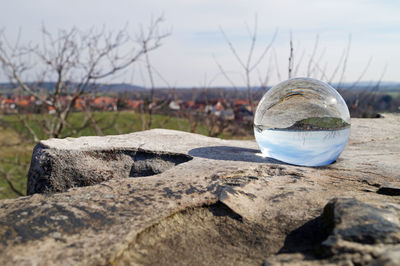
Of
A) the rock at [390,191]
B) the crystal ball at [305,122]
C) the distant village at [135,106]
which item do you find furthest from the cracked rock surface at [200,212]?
Result: the distant village at [135,106]

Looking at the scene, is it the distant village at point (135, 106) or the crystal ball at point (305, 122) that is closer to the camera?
the crystal ball at point (305, 122)

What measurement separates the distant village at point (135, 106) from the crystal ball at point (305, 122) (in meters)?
4.80

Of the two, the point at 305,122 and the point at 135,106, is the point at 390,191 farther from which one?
the point at 135,106

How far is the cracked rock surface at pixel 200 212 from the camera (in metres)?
1.24

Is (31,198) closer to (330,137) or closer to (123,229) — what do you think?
(123,229)

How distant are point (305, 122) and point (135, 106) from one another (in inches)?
229

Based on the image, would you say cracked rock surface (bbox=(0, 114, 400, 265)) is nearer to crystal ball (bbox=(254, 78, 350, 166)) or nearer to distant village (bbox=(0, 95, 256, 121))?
crystal ball (bbox=(254, 78, 350, 166))

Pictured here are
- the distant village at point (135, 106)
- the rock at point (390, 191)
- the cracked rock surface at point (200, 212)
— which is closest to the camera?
the cracked rock surface at point (200, 212)

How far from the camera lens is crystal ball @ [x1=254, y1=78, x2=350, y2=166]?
95.7 inches

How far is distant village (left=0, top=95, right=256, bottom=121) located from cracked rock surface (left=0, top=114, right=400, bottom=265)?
4.89m

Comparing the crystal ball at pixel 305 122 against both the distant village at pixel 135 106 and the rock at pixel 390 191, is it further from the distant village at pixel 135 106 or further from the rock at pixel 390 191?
the distant village at pixel 135 106

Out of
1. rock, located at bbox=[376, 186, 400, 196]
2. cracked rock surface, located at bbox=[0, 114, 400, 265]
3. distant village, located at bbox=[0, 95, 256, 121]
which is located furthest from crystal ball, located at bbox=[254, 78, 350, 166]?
distant village, located at bbox=[0, 95, 256, 121]

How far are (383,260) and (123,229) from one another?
963 mm

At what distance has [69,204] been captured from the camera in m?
1.65
